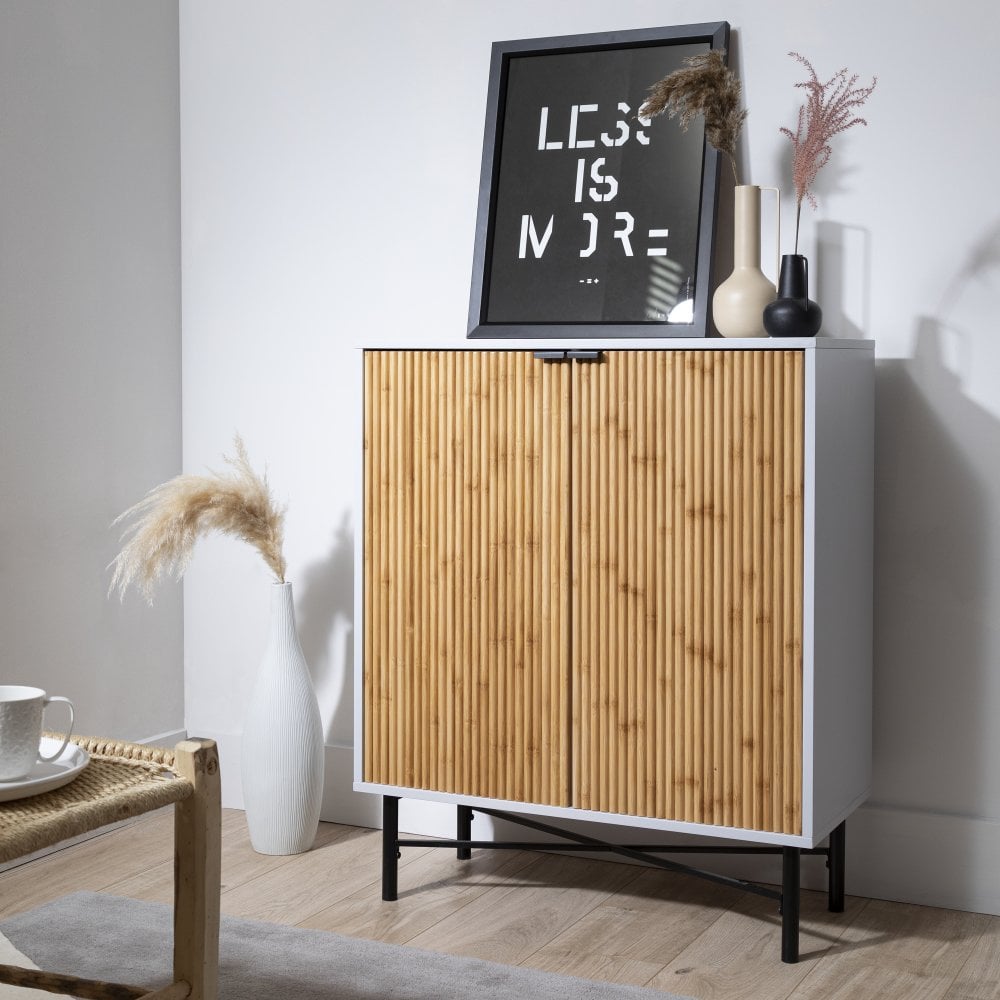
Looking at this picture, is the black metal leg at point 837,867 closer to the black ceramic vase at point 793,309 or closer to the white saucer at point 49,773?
the black ceramic vase at point 793,309

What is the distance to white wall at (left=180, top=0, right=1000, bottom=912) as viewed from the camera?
8.58 ft

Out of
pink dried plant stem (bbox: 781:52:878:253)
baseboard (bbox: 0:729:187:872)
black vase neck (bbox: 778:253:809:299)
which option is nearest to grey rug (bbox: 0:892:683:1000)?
baseboard (bbox: 0:729:187:872)

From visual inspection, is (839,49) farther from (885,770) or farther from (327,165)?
(885,770)

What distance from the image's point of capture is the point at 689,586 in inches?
95.2

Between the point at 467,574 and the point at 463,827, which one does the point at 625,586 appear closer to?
the point at 467,574

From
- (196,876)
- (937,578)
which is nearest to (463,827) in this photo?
(937,578)

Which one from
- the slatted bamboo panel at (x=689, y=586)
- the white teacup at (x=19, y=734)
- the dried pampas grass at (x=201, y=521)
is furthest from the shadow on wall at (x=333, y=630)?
the white teacup at (x=19, y=734)

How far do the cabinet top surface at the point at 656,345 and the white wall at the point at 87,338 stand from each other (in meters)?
0.87

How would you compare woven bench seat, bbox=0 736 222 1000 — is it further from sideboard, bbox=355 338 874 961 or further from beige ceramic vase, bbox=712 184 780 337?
beige ceramic vase, bbox=712 184 780 337

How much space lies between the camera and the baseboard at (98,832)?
2904 millimetres

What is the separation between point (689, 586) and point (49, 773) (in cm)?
120

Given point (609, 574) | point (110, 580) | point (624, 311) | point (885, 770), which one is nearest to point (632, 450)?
point (609, 574)

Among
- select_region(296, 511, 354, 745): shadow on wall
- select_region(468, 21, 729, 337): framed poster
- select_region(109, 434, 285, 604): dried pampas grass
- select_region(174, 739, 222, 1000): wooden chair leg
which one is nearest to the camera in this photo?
select_region(174, 739, 222, 1000): wooden chair leg

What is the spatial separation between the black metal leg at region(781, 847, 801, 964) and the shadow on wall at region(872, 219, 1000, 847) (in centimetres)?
41
